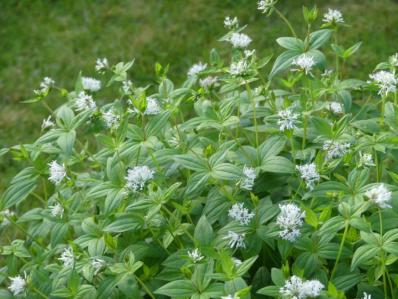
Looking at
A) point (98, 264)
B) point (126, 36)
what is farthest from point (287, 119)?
point (126, 36)

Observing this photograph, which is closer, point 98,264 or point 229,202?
point 98,264

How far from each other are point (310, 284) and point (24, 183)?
3.78 ft

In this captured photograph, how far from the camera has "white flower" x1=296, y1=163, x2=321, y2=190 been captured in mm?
2121

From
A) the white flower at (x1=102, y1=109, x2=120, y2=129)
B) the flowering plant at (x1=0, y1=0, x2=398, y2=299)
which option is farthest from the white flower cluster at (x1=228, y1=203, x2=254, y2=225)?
the white flower at (x1=102, y1=109, x2=120, y2=129)

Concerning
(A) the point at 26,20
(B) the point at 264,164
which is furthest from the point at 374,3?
(B) the point at 264,164

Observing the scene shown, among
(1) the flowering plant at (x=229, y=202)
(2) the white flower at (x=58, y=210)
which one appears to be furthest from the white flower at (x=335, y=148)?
(2) the white flower at (x=58, y=210)

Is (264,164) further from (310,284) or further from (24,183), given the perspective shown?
(24,183)

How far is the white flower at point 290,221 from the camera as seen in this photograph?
1.97 meters

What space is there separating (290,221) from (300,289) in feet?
0.88

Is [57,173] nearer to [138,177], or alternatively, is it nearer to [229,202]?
[138,177]

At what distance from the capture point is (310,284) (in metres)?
1.75

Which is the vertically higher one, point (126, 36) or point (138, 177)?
point (138, 177)

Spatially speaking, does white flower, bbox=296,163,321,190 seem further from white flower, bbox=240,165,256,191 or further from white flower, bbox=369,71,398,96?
white flower, bbox=369,71,398,96

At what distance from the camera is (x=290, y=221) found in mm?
1979
